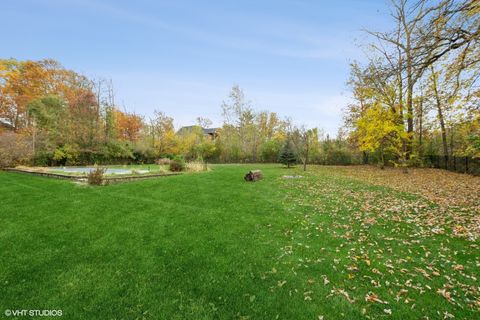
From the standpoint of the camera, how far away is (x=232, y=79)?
91.1ft

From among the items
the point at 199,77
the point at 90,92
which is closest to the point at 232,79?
the point at 199,77

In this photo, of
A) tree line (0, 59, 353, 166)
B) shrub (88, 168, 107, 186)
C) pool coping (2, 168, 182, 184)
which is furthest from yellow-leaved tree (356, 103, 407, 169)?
shrub (88, 168, 107, 186)

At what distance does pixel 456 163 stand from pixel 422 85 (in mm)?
5468

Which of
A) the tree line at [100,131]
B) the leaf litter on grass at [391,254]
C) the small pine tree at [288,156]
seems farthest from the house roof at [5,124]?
the leaf litter on grass at [391,254]

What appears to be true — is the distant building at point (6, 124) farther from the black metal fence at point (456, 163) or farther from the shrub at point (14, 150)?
the black metal fence at point (456, 163)

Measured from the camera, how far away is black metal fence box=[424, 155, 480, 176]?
467 inches

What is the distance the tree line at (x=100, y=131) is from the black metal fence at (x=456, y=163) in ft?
22.3

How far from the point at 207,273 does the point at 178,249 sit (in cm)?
97

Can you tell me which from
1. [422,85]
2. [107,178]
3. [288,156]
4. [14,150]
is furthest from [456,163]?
[14,150]

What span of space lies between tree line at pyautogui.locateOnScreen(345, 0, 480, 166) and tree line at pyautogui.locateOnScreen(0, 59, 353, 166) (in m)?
5.38

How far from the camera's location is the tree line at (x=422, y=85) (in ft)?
16.6

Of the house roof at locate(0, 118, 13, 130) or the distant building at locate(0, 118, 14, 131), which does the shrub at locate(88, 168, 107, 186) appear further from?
the house roof at locate(0, 118, 13, 130)

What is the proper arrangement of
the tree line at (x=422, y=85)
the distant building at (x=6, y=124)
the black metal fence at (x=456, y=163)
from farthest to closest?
the distant building at (x=6, y=124) < the black metal fence at (x=456, y=163) < the tree line at (x=422, y=85)

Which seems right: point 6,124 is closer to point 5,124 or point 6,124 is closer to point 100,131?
point 5,124
